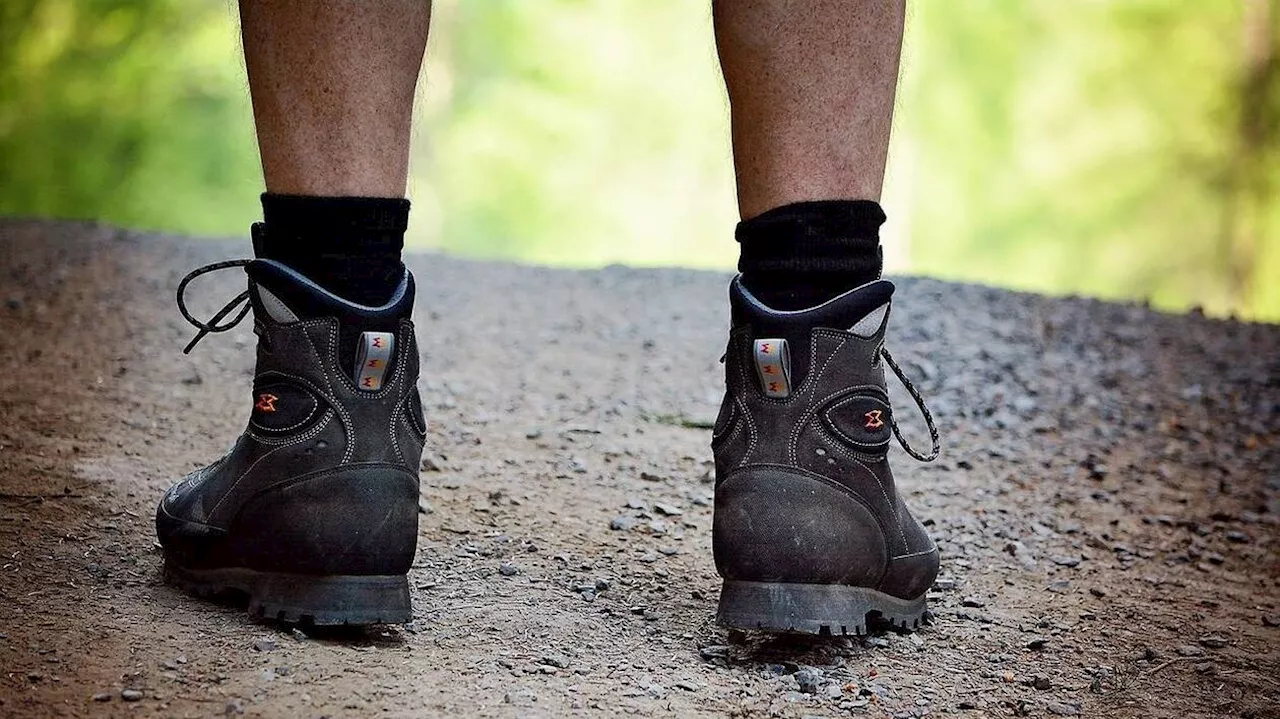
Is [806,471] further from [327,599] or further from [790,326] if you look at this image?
[327,599]

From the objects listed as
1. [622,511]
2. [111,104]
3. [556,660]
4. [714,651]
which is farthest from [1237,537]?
[111,104]

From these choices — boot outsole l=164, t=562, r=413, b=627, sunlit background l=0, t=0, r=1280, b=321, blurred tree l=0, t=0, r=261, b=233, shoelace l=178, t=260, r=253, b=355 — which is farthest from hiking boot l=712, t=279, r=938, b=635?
sunlit background l=0, t=0, r=1280, b=321

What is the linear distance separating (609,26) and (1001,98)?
217 inches

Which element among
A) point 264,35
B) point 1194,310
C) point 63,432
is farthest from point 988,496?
point 1194,310

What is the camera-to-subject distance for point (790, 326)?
1.51 meters

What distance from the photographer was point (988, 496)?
2.45 m

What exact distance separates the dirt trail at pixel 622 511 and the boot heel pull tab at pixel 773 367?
1.20 feet

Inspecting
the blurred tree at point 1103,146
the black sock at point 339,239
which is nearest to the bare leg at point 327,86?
the black sock at point 339,239

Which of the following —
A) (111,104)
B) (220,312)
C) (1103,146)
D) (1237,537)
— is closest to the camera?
(220,312)

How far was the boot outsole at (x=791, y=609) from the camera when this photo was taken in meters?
1.49

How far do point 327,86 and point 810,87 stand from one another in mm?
653

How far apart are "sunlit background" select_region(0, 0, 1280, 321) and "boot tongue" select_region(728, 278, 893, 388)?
12.1 m

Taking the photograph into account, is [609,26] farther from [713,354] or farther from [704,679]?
[704,679]

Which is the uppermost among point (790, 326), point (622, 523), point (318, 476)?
point (790, 326)
